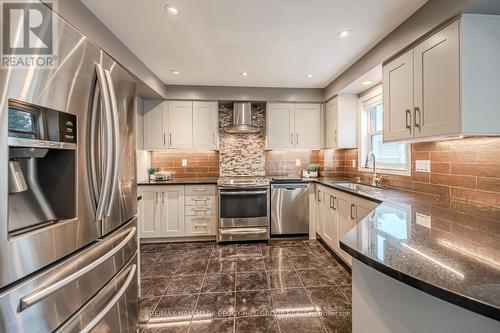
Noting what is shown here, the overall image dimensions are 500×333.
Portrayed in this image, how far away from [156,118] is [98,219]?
9.13 feet

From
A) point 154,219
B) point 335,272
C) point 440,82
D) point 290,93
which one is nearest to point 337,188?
point 335,272

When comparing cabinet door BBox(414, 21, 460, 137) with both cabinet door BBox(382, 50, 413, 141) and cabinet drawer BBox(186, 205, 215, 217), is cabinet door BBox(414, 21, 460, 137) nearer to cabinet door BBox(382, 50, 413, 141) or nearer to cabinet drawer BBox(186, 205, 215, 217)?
cabinet door BBox(382, 50, 413, 141)

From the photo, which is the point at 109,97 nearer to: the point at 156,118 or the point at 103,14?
the point at 103,14

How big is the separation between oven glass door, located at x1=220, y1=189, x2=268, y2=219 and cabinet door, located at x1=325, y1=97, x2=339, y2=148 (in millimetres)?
1330

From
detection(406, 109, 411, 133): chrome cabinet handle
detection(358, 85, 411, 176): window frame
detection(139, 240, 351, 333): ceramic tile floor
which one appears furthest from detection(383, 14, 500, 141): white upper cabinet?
detection(139, 240, 351, 333): ceramic tile floor

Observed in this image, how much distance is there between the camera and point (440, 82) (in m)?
1.52

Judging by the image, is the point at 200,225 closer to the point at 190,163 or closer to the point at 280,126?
the point at 190,163

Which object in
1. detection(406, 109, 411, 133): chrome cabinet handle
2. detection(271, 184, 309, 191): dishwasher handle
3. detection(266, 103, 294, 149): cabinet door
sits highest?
detection(266, 103, 294, 149): cabinet door

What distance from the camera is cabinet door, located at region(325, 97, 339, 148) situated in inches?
131

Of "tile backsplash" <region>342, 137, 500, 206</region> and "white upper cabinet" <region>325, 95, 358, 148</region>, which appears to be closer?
"tile backsplash" <region>342, 137, 500, 206</region>

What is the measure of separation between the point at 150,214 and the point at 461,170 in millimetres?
3613

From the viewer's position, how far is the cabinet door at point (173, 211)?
3258 mm

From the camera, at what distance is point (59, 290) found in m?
0.83

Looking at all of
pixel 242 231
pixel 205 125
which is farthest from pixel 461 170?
pixel 205 125
